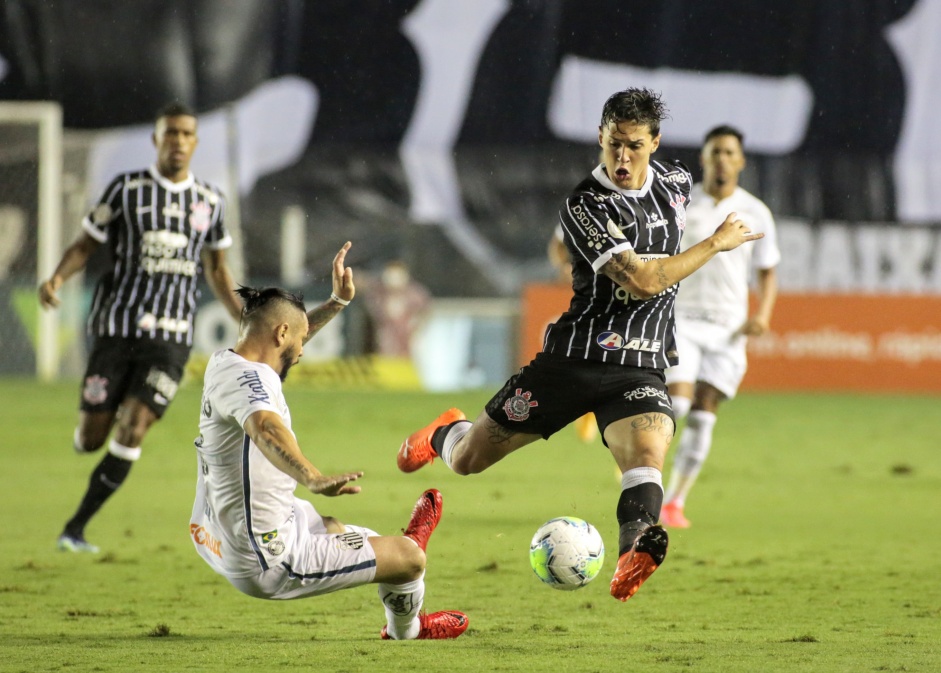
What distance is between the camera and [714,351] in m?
8.12

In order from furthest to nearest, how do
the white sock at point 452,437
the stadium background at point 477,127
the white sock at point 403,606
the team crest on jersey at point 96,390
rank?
the stadium background at point 477,127 < the team crest on jersey at point 96,390 < the white sock at point 452,437 < the white sock at point 403,606

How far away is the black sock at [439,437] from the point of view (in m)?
6.36

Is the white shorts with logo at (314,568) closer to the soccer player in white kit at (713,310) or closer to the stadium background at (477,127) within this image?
the soccer player in white kit at (713,310)

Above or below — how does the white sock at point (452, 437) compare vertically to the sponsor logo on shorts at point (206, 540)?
above

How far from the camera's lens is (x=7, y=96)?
19250mm

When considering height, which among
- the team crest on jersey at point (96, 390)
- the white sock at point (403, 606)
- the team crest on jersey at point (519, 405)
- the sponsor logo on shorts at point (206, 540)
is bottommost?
the white sock at point (403, 606)

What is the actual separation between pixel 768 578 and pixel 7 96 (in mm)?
15707

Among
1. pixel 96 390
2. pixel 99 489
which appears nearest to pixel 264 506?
pixel 99 489

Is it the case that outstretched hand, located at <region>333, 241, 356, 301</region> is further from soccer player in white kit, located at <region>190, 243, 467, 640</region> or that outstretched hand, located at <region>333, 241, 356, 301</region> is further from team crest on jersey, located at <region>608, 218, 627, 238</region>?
team crest on jersey, located at <region>608, 218, 627, 238</region>

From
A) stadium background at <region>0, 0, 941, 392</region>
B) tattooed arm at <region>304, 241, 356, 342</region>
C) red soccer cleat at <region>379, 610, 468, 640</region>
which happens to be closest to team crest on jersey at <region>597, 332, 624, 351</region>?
tattooed arm at <region>304, 241, 356, 342</region>

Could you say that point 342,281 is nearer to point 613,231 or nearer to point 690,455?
point 613,231

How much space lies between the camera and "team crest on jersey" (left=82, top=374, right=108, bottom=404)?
7262 millimetres

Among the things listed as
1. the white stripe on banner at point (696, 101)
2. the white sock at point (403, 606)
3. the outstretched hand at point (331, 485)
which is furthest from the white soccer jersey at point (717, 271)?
the white stripe on banner at point (696, 101)

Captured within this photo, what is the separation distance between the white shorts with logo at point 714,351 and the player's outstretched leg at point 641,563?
11.0 feet
